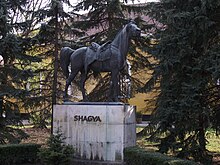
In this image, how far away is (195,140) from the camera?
1121 cm

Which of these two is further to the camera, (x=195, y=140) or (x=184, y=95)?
(x=195, y=140)

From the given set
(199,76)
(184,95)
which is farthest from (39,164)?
(199,76)

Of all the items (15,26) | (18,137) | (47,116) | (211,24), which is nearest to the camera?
(211,24)

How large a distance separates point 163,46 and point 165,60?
470 mm

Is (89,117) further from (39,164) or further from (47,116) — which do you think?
(47,116)

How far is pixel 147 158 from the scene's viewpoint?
8148mm

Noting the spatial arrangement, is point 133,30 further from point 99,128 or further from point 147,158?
point 147,158

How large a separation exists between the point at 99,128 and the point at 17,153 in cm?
251

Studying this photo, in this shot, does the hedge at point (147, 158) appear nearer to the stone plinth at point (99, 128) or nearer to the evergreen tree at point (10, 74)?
the stone plinth at point (99, 128)

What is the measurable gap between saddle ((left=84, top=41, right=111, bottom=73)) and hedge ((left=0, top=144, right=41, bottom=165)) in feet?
9.69

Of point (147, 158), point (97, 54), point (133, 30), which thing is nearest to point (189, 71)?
point (133, 30)

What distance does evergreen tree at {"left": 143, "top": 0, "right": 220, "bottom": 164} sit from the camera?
975 cm

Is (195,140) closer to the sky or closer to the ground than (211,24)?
closer to the ground

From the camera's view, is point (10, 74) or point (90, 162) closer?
point (90, 162)
